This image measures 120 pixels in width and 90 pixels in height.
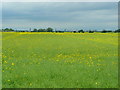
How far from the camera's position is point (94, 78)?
10.8m

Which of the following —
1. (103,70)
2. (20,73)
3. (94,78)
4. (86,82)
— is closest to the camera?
(86,82)

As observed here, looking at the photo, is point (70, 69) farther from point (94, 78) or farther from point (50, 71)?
point (94, 78)

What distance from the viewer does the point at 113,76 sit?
1126cm

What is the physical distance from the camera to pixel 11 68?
42.4 ft

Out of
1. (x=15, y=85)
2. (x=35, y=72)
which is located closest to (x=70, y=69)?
(x=35, y=72)

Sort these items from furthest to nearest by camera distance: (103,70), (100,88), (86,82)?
(103,70) → (86,82) → (100,88)

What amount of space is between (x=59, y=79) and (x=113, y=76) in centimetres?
285

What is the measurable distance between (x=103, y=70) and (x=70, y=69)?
6.13ft

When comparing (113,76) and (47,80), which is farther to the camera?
(113,76)

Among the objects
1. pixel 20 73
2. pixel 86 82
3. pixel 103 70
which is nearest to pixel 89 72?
pixel 103 70

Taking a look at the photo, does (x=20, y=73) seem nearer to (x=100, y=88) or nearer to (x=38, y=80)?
(x=38, y=80)

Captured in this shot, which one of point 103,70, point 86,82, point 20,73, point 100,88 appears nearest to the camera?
point 100,88

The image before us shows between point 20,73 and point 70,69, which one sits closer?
point 20,73

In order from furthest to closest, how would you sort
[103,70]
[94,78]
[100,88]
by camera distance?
[103,70] → [94,78] → [100,88]
